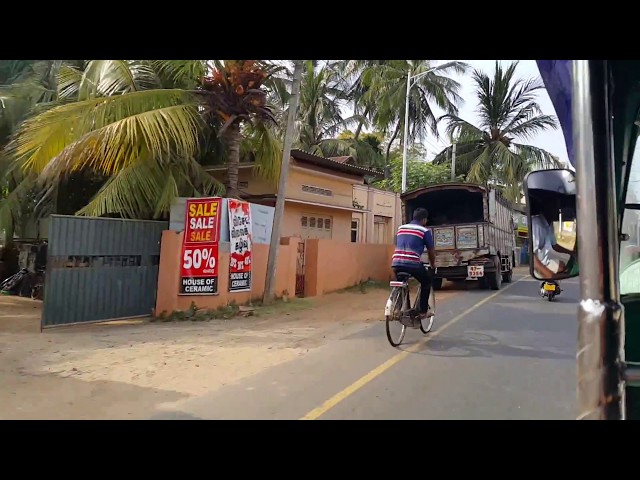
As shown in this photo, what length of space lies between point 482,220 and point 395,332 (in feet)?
32.2

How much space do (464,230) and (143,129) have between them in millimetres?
9457

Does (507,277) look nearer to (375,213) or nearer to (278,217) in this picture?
(375,213)

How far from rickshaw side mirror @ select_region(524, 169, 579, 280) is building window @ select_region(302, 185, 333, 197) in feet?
53.8

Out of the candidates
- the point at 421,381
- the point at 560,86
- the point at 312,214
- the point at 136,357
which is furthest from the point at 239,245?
the point at 560,86

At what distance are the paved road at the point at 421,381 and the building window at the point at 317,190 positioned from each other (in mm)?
10039

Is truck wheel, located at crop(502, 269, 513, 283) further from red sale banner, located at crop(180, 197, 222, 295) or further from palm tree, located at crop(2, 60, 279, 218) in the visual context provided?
red sale banner, located at crop(180, 197, 222, 295)

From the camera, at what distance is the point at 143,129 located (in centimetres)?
1088

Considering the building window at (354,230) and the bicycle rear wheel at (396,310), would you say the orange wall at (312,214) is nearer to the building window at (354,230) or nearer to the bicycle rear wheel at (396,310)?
the building window at (354,230)

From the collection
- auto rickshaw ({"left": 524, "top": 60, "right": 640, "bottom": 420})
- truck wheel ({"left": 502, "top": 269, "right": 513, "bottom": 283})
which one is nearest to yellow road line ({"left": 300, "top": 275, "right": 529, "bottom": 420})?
auto rickshaw ({"left": 524, "top": 60, "right": 640, "bottom": 420})

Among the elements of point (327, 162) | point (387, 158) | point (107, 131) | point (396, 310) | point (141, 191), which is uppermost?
point (387, 158)
